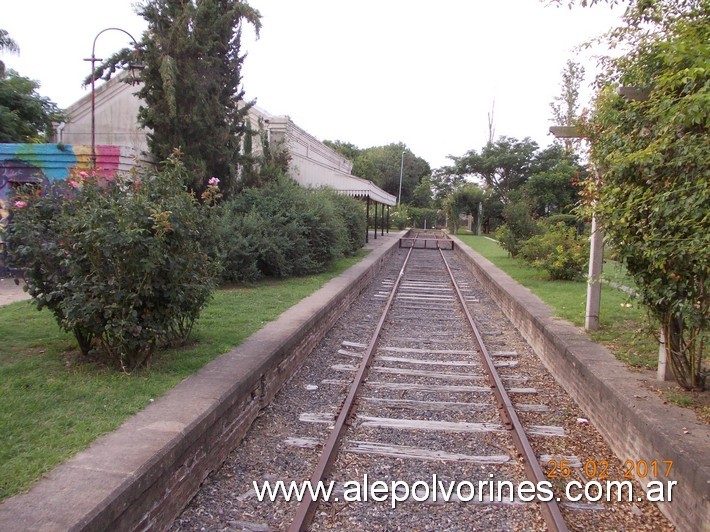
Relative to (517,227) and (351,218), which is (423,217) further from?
(517,227)

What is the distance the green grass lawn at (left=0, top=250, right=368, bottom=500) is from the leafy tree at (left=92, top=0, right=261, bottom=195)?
16.9 ft

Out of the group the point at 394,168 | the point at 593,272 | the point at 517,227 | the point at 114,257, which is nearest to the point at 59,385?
the point at 114,257

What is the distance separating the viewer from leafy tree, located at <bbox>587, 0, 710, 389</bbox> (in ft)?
14.7

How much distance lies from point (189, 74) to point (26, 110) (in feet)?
33.6

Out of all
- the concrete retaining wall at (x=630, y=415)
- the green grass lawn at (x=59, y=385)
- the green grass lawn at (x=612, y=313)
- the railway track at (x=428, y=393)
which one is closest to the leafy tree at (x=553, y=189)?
the green grass lawn at (x=612, y=313)

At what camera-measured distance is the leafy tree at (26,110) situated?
18.4 metres

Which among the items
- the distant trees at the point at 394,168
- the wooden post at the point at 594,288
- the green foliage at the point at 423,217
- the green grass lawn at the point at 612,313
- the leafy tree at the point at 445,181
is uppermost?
the distant trees at the point at 394,168

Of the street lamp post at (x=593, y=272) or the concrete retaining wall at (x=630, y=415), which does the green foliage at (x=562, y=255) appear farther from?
the concrete retaining wall at (x=630, y=415)

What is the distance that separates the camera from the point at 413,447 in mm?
5059

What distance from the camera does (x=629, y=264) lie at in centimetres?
552

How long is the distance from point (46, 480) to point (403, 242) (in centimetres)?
3335

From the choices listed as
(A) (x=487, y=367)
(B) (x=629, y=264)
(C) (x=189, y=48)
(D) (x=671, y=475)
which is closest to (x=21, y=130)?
(C) (x=189, y=48)

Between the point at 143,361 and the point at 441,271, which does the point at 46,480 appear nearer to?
the point at 143,361

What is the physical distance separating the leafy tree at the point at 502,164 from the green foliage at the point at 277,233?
34422 millimetres
